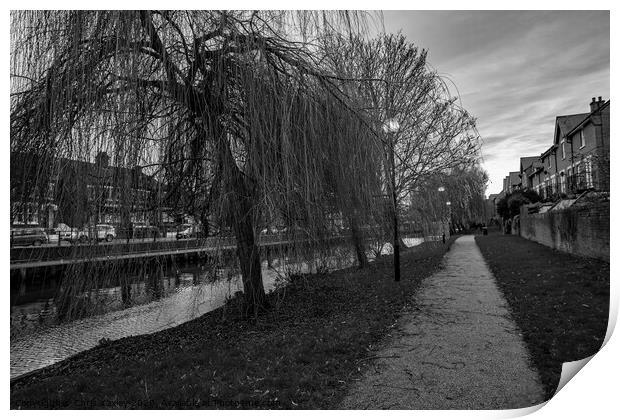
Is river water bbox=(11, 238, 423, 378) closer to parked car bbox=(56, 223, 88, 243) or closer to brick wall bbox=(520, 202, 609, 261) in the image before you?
parked car bbox=(56, 223, 88, 243)

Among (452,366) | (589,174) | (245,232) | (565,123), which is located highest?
(565,123)

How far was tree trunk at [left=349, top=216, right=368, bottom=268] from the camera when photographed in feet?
9.43

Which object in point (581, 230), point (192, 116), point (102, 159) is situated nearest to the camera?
point (102, 159)

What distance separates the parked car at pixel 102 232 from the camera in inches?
91.4

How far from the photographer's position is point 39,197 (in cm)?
236

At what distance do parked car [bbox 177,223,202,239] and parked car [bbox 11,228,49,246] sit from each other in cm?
87

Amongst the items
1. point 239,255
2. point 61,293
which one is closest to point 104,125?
point 61,293

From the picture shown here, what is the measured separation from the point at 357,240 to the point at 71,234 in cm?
215

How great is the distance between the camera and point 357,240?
313 cm

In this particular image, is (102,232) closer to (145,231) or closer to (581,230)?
(145,231)

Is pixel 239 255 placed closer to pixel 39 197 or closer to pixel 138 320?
pixel 39 197

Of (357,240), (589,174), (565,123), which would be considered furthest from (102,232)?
(589,174)
